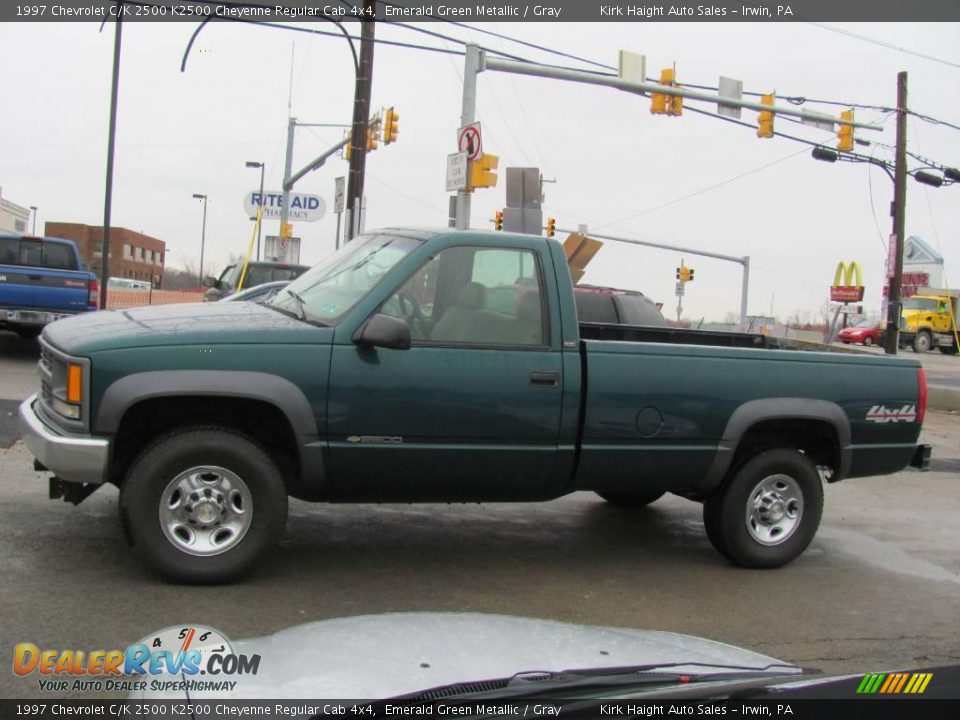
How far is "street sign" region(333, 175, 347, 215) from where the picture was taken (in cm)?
1747

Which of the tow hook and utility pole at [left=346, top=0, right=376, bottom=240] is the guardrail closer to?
utility pole at [left=346, top=0, right=376, bottom=240]

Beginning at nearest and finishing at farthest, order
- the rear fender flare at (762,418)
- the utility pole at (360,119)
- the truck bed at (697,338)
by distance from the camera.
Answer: the rear fender flare at (762,418) → the truck bed at (697,338) → the utility pole at (360,119)

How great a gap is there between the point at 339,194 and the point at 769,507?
13.5m

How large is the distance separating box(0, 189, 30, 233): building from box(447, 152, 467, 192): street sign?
6393cm

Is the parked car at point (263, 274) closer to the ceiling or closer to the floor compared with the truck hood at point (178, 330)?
closer to the ceiling

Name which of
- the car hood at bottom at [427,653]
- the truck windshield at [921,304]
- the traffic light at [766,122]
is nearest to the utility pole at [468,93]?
the traffic light at [766,122]

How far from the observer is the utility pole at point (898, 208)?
80.4ft

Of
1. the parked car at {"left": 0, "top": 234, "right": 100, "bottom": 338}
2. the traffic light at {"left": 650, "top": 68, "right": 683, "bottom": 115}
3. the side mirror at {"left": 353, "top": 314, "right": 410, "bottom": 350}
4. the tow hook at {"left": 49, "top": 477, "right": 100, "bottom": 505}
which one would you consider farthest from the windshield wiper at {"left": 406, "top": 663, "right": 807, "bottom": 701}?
the traffic light at {"left": 650, "top": 68, "right": 683, "bottom": 115}

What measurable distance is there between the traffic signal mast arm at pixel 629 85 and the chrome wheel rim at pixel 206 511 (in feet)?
39.2

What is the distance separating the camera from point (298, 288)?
226 inches

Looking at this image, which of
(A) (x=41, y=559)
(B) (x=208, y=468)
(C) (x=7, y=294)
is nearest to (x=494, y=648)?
(B) (x=208, y=468)

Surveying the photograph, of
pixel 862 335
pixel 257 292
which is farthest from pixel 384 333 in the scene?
pixel 862 335

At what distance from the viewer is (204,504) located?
4.78 meters

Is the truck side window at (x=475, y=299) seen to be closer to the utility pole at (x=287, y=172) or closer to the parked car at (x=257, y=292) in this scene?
the parked car at (x=257, y=292)
